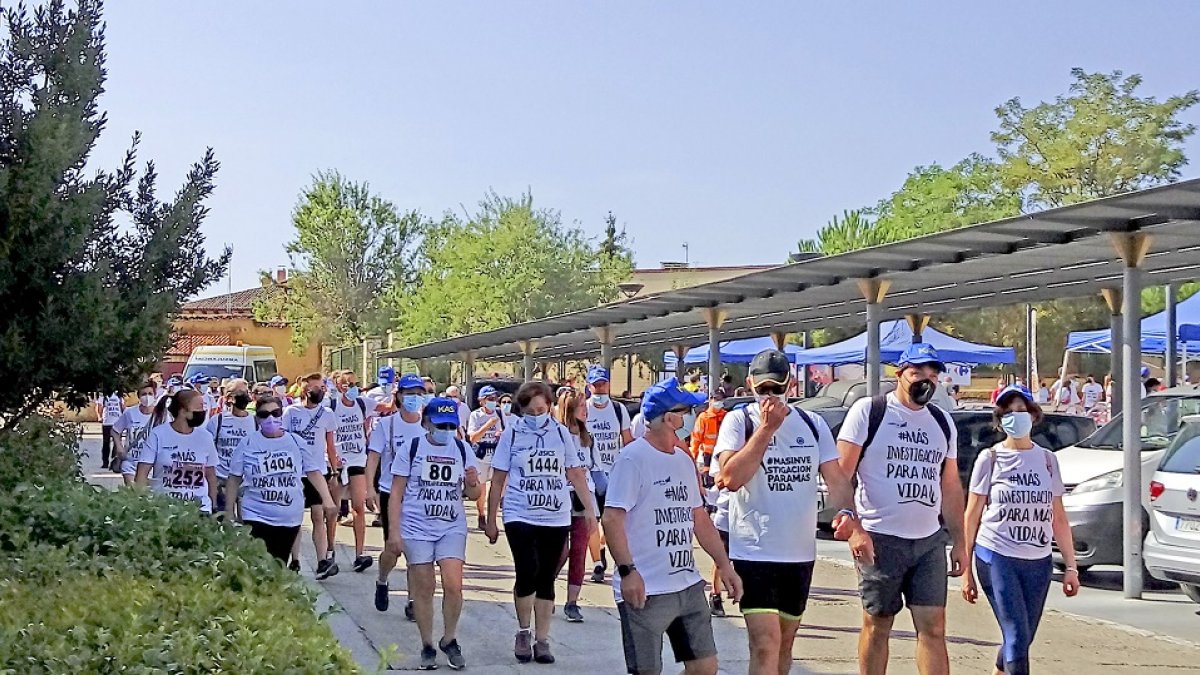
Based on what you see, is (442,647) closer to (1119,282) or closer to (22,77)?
(22,77)

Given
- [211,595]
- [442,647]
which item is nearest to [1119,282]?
[442,647]

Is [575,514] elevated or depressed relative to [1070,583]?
elevated

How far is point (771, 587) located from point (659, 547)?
0.70 metres

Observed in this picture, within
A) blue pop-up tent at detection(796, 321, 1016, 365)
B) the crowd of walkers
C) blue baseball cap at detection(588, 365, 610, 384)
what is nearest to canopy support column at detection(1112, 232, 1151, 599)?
the crowd of walkers

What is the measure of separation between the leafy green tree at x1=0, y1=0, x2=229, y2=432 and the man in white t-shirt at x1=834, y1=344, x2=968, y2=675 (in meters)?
4.19

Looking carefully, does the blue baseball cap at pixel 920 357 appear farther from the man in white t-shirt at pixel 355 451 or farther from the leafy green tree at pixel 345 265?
the leafy green tree at pixel 345 265

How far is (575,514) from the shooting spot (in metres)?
11.0

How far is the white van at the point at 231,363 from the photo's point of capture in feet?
136

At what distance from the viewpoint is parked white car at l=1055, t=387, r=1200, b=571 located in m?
13.3

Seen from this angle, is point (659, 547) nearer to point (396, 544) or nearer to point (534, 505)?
point (534, 505)

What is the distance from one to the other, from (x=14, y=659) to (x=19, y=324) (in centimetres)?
414

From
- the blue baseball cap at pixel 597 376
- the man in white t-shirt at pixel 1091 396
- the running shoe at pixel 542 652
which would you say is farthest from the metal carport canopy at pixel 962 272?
the man in white t-shirt at pixel 1091 396

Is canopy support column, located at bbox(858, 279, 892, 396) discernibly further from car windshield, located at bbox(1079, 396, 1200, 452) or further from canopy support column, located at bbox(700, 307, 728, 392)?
canopy support column, located at bbox(700, 307, 728, 392)

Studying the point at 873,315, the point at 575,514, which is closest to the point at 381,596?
the point at 575,514
